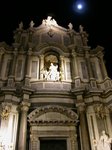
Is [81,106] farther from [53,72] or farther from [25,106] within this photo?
[53,72]

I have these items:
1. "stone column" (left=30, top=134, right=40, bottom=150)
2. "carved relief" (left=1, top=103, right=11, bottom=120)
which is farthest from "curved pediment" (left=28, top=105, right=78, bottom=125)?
"carved relief" (left=1, top=103, right=11, bottom=120)

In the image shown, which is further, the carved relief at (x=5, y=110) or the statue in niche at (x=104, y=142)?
the carved relief at (x=5, y=110)

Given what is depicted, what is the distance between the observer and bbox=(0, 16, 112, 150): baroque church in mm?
10750

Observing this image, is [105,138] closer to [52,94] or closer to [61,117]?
[61,117]

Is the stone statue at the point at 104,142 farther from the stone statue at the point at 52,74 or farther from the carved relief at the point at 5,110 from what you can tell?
the carved relief at the point at 5,110

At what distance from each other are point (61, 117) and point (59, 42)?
6.21 meters

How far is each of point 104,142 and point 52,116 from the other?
9.47ft

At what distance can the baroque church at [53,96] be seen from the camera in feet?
35.3

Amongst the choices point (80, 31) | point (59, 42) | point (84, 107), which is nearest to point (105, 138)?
point (84, 107)

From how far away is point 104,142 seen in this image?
1021cm

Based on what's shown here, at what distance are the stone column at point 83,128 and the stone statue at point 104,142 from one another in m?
0.52

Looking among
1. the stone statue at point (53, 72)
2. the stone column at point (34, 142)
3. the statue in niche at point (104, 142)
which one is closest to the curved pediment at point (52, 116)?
the stone column at point (34, 142)

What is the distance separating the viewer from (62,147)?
36.0 feet

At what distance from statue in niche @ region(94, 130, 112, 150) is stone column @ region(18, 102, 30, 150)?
341cm
